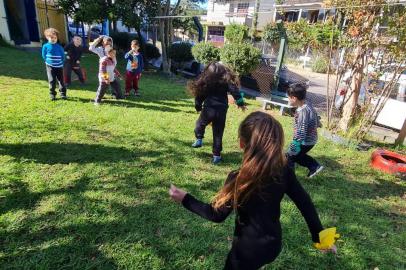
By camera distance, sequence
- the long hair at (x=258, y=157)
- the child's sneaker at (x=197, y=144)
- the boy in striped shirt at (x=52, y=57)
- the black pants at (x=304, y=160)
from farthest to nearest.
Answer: the boy in striped shirt at (x=52, y=57) < the child's sneaker at (x=197, y=144) < the black pants at (x=304, y=160) < the long hair at (x=258, y=157)

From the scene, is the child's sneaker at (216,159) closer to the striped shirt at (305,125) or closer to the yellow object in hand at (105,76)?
the striped shirt at (305,125)

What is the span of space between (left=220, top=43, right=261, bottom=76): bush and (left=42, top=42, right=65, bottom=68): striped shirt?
507 centimetres

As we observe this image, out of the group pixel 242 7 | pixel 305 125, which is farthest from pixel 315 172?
pixel 242 7

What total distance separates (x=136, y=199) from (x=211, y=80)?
1.95 m

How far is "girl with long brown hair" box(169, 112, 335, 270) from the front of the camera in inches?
64.1

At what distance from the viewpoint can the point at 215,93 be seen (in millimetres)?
4406

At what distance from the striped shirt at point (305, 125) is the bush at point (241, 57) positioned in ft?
19.4

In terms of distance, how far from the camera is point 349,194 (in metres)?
4.23

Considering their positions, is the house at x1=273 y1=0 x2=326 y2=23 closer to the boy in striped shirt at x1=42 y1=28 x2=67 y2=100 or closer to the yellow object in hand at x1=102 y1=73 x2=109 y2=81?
the yellow object in hand at x1=102 y1=73 x2=109 y2=81

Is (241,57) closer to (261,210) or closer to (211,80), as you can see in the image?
(211,80)

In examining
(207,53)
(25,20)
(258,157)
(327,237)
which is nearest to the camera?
(258,157)

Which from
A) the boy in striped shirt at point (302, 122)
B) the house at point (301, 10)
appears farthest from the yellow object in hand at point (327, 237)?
the house at point (301, 10)

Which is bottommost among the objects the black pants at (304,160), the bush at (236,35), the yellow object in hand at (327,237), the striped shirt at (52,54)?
the black pants at (304,160)

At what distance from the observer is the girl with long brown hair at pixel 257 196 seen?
5.34ft
